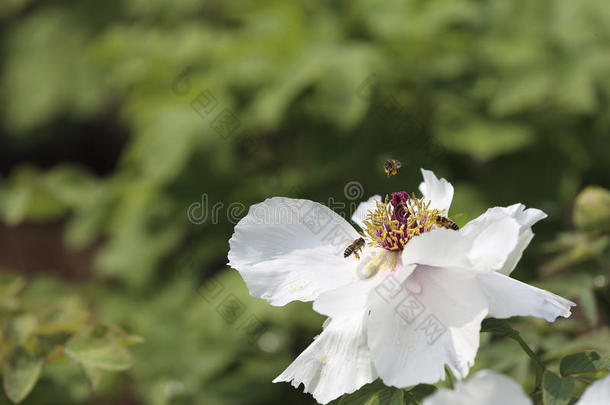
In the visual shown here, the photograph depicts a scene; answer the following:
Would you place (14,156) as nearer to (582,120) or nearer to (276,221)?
(582,120)

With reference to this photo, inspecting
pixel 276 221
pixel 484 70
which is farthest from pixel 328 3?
pixel 276 221

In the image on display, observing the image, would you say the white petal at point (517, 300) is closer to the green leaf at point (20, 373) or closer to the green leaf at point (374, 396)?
the green leaf at point (374, 396)

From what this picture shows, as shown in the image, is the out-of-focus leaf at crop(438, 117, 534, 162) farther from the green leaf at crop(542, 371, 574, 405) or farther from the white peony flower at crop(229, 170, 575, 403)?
the green leaf at crop(542, 371, 574, 405)

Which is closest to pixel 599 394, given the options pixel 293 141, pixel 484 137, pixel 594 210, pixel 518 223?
pixel 518 223

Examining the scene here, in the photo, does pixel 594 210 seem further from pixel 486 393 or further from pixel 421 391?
pixel 486 393

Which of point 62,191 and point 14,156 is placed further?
point 14,156

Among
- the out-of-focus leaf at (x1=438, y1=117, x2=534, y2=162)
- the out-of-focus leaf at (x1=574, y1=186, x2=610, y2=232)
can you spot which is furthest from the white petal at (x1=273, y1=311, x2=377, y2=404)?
the out-of-focus leaf at (x1=438, y1=117, x2=534, y2=162)
